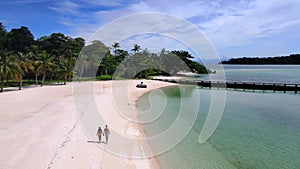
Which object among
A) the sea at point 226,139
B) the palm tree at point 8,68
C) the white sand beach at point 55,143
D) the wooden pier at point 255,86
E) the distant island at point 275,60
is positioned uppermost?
the distant island at point 275,60

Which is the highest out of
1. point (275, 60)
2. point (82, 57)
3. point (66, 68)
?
point (275, 60)

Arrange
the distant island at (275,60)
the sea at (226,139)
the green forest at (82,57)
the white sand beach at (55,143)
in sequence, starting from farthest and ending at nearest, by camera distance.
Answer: the distant island at (275,60), the green forest at (82,57), the sea at (226,139), the white sand beach at (55,143)

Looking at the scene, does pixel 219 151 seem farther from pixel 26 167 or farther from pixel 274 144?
pixel 26 167

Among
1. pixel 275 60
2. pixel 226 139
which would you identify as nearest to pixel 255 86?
pixel 226 139

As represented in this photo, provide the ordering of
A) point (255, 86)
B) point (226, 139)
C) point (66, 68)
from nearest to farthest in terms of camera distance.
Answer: point (226, 139) → point (66, 68) → point (255, 86)

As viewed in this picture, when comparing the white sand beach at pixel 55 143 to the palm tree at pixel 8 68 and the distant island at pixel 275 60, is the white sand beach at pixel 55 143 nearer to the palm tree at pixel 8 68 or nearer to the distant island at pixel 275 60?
the palm tree at pixel 8 68

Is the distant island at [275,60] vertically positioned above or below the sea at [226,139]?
above

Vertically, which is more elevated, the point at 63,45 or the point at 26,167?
the point at 63,45

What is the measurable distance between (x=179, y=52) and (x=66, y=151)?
76.8 meters

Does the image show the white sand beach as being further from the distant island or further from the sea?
the distant island

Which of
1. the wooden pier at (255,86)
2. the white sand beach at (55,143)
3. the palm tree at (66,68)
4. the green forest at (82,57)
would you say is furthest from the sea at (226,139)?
the green forest at (82,57)

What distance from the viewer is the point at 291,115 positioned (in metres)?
25.0

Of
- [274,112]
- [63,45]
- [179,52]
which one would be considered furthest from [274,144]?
[179,52]

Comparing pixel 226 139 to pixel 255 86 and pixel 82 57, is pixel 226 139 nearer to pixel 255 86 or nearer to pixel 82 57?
pixel 255 86
